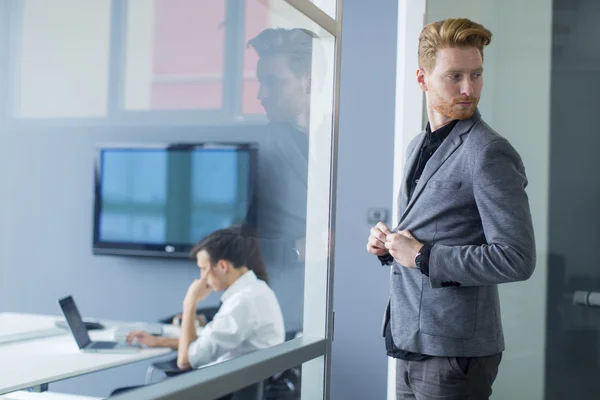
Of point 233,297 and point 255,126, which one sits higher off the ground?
point 255,126

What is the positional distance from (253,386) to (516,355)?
1.30 metres

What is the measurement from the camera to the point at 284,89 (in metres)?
1.87

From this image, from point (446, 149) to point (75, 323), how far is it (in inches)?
75.4

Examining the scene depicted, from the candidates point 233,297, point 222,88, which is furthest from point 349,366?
point 222,88

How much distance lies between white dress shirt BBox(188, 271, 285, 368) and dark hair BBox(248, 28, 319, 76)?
0.81 meters

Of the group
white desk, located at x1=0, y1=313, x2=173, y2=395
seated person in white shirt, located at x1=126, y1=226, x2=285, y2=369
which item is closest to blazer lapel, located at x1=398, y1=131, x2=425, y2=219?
seated person in white shirt, located at x1=126, y1=226, x2=285, y2=369

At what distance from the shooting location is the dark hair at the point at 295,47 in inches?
72.0

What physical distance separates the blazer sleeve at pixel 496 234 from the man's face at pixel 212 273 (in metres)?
1.44

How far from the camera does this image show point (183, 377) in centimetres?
124

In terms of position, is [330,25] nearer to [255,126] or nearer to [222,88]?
[255,126]

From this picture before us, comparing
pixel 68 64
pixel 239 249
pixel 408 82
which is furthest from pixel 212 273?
pixel 68 64

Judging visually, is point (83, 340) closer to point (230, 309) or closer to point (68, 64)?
point (230, 309)

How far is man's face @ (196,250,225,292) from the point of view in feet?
8.86

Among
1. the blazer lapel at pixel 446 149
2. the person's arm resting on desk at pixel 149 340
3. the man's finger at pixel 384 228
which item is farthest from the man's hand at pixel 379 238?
the person's arm resting on desk at pixel 149 340
